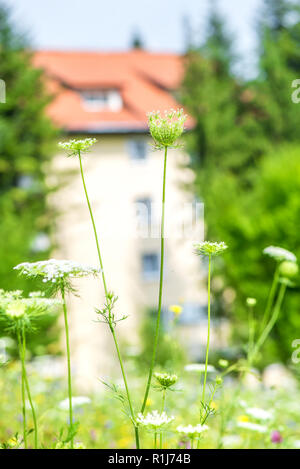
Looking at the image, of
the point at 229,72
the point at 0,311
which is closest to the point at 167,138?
the point at 0,311

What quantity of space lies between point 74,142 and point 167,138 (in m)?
0.26

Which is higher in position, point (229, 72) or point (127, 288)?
point (229, 72)

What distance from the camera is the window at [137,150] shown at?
2367 centimetres

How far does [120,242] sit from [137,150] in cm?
394

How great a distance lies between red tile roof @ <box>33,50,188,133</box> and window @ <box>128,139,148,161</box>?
1.70 feet

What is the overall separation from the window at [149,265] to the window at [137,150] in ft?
13.2

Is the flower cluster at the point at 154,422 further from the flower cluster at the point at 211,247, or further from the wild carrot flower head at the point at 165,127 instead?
the wild carrot flower head at the point at 165,127

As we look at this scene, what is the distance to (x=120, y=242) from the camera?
23.2 metres

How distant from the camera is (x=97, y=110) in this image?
80.8 ft

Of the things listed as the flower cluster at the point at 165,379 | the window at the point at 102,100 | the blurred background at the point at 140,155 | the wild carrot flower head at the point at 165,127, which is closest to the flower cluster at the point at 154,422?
the flower cluster at the point at 165,379

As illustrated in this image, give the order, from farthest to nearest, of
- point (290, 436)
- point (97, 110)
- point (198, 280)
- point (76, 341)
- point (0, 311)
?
point (97, 110), point (198, 280), point (76, 341), point (290, 436), point (0, 311)

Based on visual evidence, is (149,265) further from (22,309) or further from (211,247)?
(22,309)

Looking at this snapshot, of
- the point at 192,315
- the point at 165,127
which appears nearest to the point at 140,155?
the point at 192,315

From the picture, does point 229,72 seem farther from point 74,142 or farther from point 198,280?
point 74,142
